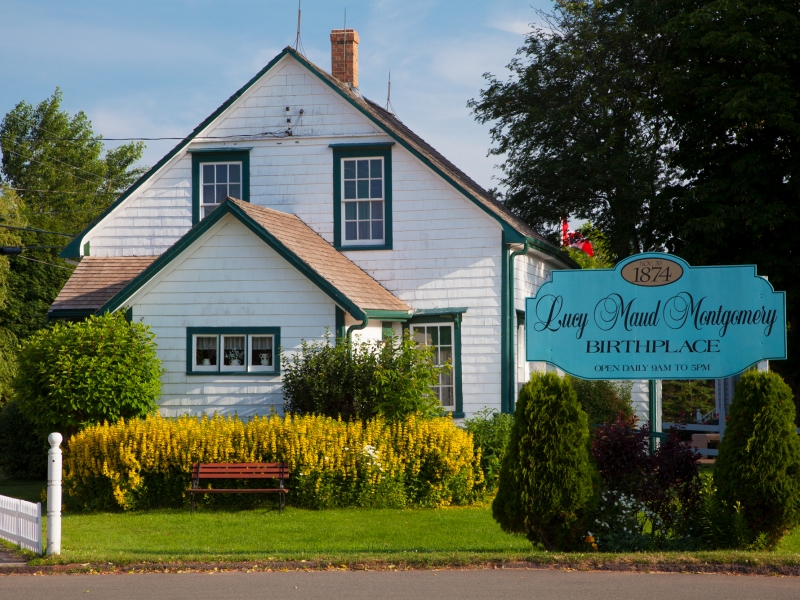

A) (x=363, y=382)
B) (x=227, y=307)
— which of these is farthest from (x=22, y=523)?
(x=227, y=307)

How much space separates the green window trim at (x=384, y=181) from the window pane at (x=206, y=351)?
3.67m

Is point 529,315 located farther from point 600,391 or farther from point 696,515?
point 600,391

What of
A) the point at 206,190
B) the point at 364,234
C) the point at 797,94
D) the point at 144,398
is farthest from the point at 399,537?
the point at 797,94

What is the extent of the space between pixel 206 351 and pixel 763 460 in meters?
10.6

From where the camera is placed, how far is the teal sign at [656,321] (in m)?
11.8

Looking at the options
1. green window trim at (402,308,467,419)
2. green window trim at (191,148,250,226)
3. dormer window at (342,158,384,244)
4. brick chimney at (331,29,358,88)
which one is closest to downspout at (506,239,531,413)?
green window trim at (402,308,467,419)

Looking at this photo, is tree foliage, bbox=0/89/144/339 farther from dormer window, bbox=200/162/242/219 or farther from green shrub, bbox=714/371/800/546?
green shrub, bbox=714/371/800/546

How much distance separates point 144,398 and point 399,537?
20.9 feet

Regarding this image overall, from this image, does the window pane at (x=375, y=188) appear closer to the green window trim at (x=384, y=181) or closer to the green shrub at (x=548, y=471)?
the green window trim at (x=384, y=181)

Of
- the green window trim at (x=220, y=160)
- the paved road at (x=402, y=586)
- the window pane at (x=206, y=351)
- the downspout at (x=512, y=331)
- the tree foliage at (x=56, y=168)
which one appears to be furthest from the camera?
the tree foliage at (x=56, y=168)

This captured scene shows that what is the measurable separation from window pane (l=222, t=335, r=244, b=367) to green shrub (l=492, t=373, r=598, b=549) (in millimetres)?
8028

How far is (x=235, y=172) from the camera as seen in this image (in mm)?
20844

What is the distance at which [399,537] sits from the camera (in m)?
11.9

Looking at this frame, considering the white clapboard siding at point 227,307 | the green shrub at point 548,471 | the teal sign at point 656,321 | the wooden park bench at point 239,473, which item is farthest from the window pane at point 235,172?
the green shrub at point 548,471
